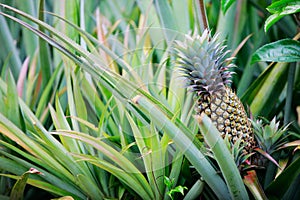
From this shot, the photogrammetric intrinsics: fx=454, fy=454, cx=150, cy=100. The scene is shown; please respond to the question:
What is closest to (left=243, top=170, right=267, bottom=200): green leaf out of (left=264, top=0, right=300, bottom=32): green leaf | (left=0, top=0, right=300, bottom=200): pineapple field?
(left=0, top=0, right=300, bottom=200): pineapple field

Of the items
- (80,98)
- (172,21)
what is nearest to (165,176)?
(80,98)

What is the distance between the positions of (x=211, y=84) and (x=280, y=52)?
0.51 feet

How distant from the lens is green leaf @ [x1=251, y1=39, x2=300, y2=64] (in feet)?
2.53

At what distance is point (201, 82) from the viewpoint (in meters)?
0.72

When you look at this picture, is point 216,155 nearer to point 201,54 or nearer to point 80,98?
point 201,54

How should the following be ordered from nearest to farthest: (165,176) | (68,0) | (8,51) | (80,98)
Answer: (165,176) → (80,98) → (68,0) → (8,51)

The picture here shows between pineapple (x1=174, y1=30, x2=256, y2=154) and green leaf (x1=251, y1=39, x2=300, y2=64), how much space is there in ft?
0.29

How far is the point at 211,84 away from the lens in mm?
716

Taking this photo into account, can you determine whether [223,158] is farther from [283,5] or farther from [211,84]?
[283,5]

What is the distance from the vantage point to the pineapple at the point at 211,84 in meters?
0.71

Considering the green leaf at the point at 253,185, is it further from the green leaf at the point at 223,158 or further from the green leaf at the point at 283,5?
the green leaf at the point at 283,5

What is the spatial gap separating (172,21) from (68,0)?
0.25 m

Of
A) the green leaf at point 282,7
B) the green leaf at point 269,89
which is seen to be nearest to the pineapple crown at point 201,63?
the green leaf at point 282,7

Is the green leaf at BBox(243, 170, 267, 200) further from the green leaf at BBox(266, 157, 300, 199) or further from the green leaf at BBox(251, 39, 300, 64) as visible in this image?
the green leaf at BBox(251, 39, 300, 64)
